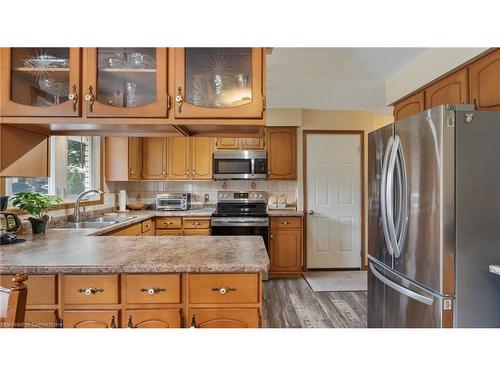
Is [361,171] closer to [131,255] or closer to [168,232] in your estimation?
[168,232]

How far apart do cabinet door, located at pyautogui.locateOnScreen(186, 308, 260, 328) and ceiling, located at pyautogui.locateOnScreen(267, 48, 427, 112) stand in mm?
1880

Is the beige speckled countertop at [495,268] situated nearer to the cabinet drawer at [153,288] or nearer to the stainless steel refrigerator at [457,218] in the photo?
the stainless steel refrigerator at [457,218]

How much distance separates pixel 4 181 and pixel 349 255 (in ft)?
13.5

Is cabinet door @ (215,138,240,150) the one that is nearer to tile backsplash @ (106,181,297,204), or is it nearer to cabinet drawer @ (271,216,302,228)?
tile backsplash @ (106,181,297,204)

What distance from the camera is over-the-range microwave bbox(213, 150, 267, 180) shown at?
388 centimetres

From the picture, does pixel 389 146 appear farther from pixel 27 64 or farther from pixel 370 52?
pixel 27 64

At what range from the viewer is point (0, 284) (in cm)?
126

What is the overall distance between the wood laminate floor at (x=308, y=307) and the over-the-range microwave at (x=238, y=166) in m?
1.50

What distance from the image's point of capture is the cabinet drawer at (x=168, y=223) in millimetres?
3518

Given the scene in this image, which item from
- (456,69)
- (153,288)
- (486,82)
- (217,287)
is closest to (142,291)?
(153,288)

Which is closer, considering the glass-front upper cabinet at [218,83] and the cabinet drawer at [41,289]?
the cabinet drawer at [41,289]

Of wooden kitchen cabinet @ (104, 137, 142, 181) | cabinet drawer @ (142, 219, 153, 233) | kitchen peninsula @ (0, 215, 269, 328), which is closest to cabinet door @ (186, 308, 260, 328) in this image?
kitchen peninsula @ (0, 215, 269, 328)

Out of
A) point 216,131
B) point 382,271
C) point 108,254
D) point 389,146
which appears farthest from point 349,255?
point 108,254

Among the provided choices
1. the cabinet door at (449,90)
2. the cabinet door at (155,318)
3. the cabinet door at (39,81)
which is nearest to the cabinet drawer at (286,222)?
the cabinet door at (449,90)
